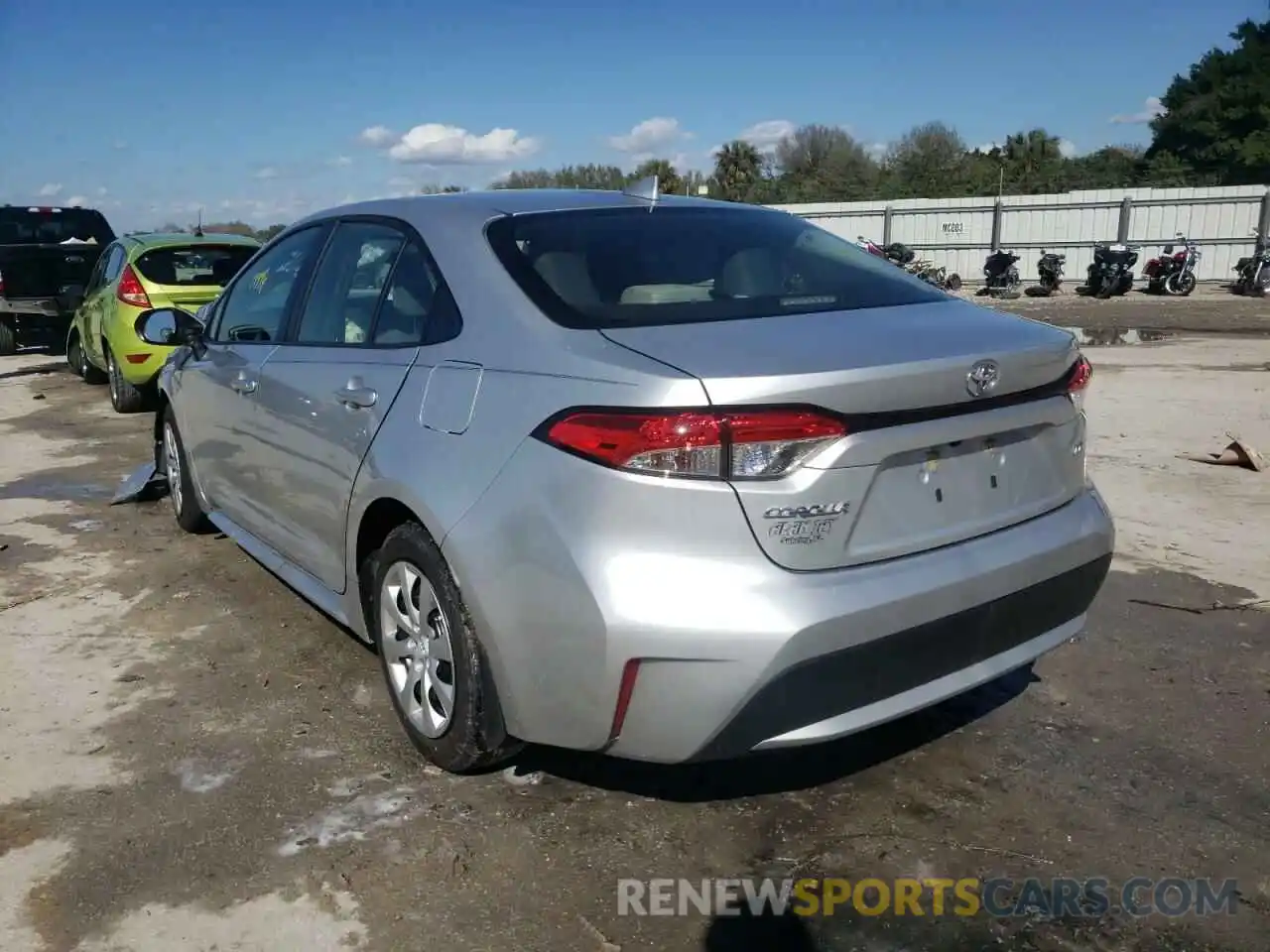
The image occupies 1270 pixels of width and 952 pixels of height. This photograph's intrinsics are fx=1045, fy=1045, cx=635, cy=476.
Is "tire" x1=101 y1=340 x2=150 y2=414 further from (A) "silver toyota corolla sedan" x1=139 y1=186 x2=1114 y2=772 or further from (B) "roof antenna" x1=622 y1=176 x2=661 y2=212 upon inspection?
(B) "roof antenna" x1=622 y1=176 x2=661 y2=212

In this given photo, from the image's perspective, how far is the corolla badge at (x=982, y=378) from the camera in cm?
253

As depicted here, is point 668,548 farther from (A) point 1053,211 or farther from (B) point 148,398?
(A) point 1053,211

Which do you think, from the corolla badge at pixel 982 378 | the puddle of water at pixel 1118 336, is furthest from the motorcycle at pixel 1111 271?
the corolla badge at pixel 982 378

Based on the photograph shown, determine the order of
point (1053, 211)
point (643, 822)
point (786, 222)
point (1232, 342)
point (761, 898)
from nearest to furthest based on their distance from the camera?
point (761, 898)
point (643, 822)
point (786, 222)
point (1232, 342)
point (1053, 211)

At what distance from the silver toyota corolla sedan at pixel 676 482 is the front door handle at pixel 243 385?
0.65 m

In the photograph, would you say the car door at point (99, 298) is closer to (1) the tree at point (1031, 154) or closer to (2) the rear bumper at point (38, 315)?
(2) the rear bumper at point (38, 315)

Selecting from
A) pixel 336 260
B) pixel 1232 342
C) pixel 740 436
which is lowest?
pixel 1232 342

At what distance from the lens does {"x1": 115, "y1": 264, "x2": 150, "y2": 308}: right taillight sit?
9.09 metres

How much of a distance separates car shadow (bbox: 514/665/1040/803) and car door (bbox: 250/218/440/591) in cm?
100

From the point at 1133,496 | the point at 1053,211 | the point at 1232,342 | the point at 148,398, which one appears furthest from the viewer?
the point at 1053,211

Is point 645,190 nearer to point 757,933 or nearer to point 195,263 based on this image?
point 757,933

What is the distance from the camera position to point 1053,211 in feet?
92.4

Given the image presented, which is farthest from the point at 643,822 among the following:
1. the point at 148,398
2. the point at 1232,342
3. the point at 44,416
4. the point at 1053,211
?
the point at 1053,211

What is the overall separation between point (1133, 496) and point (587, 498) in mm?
4760
